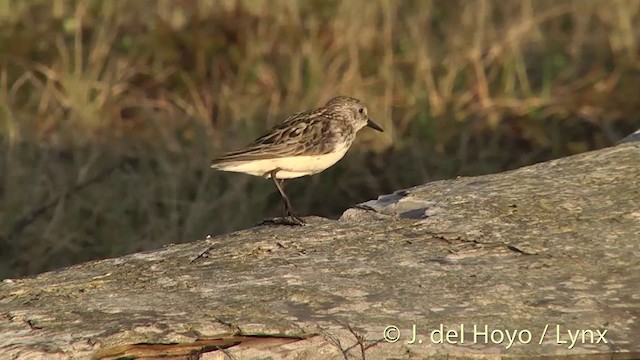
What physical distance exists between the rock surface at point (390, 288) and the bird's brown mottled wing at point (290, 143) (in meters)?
1.13

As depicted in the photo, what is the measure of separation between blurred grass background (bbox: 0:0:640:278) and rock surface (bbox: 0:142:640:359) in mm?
3220

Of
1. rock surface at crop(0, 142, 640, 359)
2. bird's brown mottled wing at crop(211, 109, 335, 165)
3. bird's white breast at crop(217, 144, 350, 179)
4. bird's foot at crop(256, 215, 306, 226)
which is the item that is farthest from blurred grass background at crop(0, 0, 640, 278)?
rock surface at crop(0, 142, 640, 359)

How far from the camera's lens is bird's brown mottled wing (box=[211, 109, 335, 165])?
6.67 metres

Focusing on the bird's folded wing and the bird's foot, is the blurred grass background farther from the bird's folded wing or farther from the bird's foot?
the bird's foot

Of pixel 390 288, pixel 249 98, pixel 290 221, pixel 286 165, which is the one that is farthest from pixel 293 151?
pixel 249 98

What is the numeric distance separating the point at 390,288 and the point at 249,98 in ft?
18.0

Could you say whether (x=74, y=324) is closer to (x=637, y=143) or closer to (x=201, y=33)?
(x=637, y=143)

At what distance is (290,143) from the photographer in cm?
677

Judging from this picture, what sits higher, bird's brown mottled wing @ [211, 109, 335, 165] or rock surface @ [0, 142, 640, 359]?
bird's brown mottled wing @ [211, 109, 335, 165]

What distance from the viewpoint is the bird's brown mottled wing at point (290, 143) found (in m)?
6.67

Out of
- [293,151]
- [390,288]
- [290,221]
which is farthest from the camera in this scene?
[293,151]

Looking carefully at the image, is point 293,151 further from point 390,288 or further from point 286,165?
point 390,288

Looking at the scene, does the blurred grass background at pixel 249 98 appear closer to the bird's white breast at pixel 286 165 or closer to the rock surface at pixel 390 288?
the bird's white breast at pixel 286 165

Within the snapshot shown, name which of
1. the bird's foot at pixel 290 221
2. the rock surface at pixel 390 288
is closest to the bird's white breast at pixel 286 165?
the bird's foot at pixel 290 221
